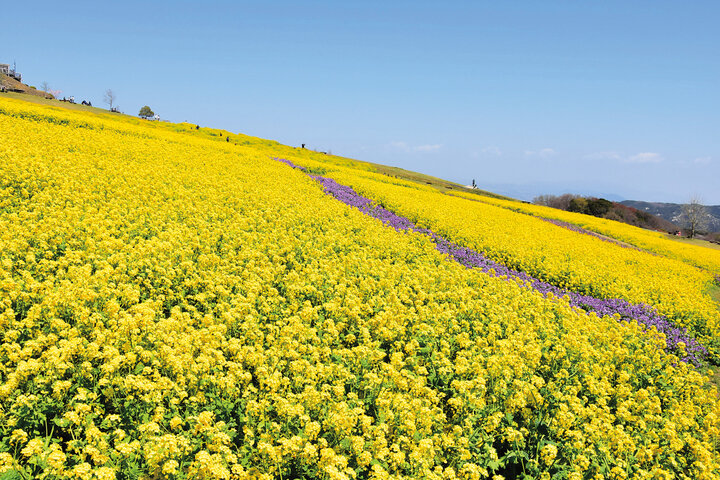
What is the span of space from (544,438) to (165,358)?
21.8ft

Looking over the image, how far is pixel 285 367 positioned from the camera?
22.8 feet

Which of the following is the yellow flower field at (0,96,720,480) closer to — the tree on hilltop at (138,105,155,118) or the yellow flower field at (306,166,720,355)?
the yellow flower field at (306,166,720,355)

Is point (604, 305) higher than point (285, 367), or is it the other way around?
point (604, 305)

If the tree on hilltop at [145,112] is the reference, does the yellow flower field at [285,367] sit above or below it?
below

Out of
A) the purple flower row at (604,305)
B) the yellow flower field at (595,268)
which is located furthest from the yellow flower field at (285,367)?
the yellow flower field at (595,268)

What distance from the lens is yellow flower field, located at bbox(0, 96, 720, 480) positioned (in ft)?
16.4

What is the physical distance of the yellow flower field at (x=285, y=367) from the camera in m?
5.00

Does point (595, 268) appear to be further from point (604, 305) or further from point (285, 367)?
point (285, 367)

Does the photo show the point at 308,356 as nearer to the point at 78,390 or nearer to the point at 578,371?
the point at 78,390

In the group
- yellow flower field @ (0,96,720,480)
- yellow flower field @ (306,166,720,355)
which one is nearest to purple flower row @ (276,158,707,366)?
yellow flower field @ (306,166,720,355)

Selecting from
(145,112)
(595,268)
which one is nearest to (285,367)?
(595,268)

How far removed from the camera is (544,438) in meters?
6.62

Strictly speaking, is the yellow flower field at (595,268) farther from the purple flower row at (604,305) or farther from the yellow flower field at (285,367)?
the yellow flower field at (285,367)

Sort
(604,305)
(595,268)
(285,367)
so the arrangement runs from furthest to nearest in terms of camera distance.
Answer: (595,268), (604,305), (285,367)
